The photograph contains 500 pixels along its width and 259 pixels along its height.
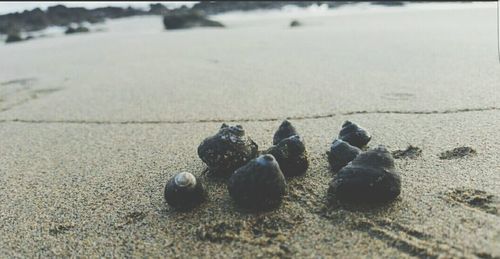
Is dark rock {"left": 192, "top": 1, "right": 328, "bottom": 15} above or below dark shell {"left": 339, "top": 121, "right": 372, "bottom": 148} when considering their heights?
above

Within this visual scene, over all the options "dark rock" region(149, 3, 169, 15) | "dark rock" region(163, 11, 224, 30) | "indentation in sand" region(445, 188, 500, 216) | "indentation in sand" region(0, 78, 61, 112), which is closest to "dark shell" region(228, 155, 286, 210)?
"indentation in sand" region(445, 188, 500, 216)

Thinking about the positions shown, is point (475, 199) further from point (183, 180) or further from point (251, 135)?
point (251, 135)

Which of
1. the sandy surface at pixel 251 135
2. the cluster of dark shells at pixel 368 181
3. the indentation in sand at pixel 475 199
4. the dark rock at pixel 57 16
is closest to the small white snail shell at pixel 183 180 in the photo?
the sandy surface at pixel 251 135

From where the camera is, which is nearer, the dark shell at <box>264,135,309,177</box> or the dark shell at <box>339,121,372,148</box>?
the dark shell at <box>264,135,309,177</box>

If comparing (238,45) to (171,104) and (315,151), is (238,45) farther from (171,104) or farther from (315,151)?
(315,151)

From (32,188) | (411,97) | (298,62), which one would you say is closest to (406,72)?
(411,97)

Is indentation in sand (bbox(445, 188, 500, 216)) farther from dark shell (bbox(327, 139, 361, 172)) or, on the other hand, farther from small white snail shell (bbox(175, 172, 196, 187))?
small white snail shell (bbox(175, 172, 196, 187))

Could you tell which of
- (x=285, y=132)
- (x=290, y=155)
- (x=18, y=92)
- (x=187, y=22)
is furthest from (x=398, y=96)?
(x=187, y=22)
